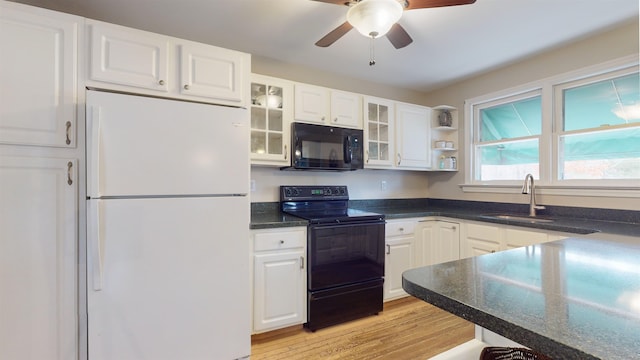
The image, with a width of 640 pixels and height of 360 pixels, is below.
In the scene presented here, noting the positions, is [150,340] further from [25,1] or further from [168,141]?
[25,1]

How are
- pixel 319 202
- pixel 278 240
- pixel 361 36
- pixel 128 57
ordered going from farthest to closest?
pixel 319 202, pixel 361 36, pixel 278 240, pixel 128 57

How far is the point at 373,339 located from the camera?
86.8 inches

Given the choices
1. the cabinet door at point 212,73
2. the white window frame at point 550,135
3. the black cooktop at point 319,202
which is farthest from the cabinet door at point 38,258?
the white window frame at point 550,135

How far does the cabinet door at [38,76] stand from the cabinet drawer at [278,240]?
1.22 meters

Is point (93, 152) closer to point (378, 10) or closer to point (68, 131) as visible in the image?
point (68, 131)

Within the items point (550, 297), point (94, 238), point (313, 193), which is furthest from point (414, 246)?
point (94, 238)

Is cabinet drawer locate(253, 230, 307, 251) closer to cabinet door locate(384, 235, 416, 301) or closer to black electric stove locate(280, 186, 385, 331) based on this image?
black electric stove locate(280, 186, 385, 331)

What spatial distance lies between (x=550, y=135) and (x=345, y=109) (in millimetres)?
1853

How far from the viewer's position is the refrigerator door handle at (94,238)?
149 cm

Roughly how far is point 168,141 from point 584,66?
3186mm

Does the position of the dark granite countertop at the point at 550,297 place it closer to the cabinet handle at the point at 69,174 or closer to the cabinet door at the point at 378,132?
the cabinet handle at the point at 69,174

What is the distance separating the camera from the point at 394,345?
2.12 metres

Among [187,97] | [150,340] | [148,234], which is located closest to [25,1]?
[187,97]

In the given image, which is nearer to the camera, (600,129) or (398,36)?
(398,36)
